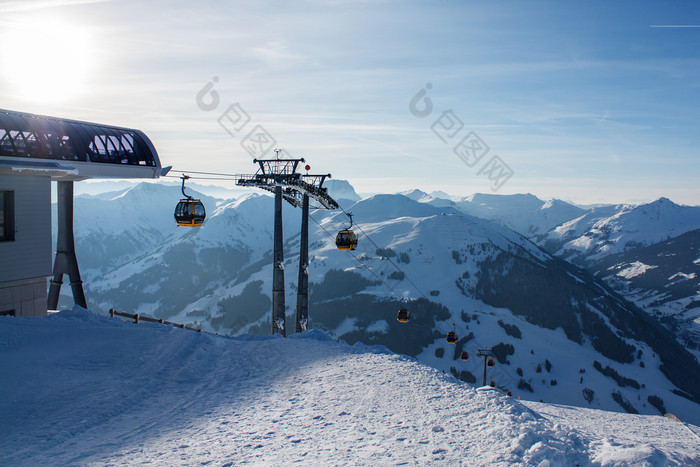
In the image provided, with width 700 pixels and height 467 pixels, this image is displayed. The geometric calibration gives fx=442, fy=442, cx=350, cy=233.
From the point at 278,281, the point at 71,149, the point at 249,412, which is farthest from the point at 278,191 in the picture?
the point at 249,412

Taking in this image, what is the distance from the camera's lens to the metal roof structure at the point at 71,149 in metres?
19.0

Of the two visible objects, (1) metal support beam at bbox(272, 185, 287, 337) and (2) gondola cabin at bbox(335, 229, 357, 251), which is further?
(2) gondola cabin at bbox(335, 229, 357, 251)

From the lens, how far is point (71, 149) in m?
21.9

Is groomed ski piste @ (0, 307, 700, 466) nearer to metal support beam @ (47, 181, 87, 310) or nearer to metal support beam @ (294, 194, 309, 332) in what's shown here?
metal support beam @ (294, 194, 309, 332)

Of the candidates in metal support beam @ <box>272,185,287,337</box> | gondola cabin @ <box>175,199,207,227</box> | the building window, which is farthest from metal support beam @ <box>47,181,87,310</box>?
metal support beam @ <box>272,185,287,337</box>

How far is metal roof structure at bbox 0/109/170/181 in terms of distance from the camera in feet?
62.5

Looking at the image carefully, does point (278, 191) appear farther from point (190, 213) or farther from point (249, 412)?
point (249, 412)

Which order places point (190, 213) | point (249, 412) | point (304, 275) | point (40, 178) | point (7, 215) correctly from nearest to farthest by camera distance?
point (249, 412) < point (7, 215) < point (190, 213) < point (40, 178) < point (304, 275)

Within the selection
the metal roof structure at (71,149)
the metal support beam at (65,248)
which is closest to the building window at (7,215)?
the metal roof structure at (71,149)

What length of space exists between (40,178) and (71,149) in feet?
6.89

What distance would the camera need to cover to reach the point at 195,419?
30.1 feet

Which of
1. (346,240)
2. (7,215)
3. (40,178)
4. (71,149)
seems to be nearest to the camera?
(7,215)

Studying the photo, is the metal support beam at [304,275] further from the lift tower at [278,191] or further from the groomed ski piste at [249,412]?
the groomed ski piste at [249,412]

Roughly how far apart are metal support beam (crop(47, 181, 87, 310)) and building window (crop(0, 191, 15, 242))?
4.36m
